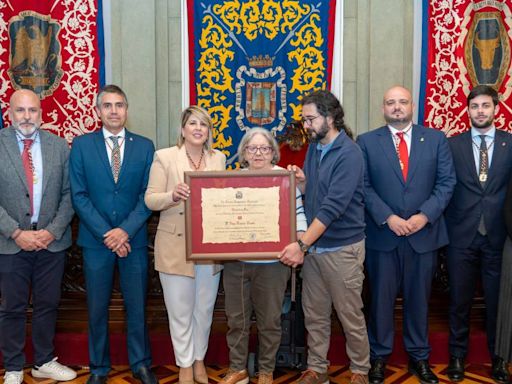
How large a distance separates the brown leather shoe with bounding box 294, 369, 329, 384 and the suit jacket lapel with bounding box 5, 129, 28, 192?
1.86 metres

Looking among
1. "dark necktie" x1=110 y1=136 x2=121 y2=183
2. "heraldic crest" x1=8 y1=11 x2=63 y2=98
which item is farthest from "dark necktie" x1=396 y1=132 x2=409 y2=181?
"heraldic crest" x1=8 y1=11 x2=63 y2=98

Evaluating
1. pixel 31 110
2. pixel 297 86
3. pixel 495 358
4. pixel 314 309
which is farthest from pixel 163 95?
pixel 495 358

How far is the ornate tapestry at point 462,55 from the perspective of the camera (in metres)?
4.27

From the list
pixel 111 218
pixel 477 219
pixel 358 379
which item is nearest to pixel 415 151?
pixel 477 219

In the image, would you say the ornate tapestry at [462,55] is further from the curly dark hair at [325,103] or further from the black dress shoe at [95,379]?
the black dress shoe at [95,379]

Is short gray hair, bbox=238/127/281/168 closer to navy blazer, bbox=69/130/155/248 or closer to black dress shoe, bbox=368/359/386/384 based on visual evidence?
navy blazer, bbox=69/130/155/248

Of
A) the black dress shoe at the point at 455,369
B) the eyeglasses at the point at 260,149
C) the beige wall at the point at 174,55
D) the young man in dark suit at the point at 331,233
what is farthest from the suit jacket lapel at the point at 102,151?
the black dress shoe at the point at 455,369

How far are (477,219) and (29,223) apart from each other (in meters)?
2.52

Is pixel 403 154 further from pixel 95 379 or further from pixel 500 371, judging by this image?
pixel 95 379

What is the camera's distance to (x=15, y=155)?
9.85 feet

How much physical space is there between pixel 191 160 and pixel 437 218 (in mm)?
1404

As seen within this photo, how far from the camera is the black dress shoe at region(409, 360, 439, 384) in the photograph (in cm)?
304

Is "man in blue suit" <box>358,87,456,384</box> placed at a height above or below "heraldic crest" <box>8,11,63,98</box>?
below

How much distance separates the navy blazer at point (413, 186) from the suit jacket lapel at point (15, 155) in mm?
1914
